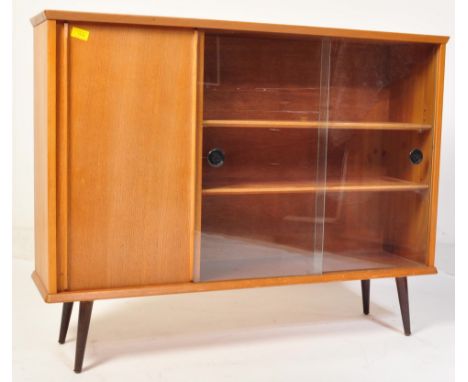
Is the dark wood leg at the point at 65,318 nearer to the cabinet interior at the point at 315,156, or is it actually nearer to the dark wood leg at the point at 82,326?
the dark wood leg at the point at 82,326

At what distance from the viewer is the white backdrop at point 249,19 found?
11.9 ft

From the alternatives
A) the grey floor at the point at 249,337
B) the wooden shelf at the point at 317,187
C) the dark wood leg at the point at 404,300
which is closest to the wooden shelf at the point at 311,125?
the wooden shelf at the point at 317,187

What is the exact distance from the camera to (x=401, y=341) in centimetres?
296

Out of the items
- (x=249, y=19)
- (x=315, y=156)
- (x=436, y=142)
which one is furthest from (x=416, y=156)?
(x=249, y=19)

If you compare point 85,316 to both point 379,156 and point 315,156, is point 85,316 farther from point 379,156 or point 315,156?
point 379,156

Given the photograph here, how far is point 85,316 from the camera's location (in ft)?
8.39

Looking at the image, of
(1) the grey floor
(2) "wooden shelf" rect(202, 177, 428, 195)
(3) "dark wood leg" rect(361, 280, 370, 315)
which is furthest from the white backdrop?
(2) "wooden shelf" rect(202, 177, 428, 195)

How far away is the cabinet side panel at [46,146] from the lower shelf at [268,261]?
0.57m

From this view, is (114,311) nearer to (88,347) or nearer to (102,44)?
(88,347)

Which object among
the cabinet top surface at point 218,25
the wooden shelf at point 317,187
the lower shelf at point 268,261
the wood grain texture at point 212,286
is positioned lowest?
the wood grain texture at point 212,286

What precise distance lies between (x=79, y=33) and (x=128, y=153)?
0.43 metres

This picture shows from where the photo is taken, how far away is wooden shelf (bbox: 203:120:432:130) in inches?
107

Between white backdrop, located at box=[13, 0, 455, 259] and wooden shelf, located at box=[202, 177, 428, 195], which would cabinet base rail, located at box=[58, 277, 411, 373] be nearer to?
wooden shelf, located at box=[202, 177, 428, 195]

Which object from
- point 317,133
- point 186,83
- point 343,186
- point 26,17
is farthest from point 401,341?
point 26,17
